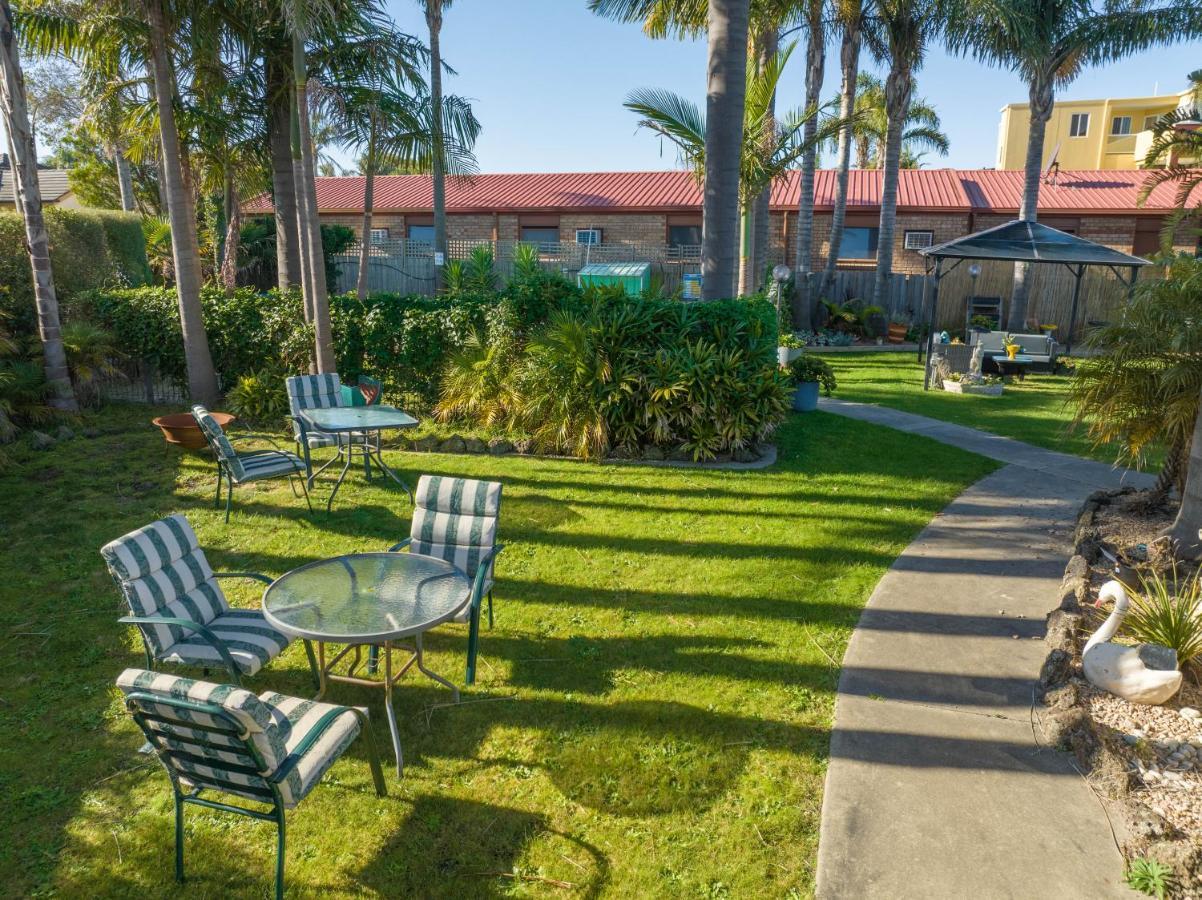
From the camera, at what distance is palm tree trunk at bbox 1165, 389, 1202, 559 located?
5.91 m

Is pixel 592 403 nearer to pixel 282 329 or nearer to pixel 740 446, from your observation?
pixel 740 446

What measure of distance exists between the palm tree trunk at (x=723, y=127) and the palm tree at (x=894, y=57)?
583 inches

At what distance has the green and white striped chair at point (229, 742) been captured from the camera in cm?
295

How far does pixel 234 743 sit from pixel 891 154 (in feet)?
81.0

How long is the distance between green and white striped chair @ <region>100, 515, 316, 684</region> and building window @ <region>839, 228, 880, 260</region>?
2948 cm

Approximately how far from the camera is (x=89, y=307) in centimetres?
1318

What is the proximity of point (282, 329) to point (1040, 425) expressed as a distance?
12.2 metres

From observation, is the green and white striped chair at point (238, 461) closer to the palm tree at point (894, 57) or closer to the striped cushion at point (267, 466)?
the striped cushion at point (267, 466)

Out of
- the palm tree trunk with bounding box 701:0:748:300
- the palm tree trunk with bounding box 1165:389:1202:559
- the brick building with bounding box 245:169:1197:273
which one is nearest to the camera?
the palm tree trunk with bounding box 1165:389:1202:559

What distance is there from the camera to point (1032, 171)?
21234mm

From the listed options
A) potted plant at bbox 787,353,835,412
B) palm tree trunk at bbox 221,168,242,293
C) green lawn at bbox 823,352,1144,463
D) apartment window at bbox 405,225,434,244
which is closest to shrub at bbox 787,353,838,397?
potted plant at bbox 787,353,835,412

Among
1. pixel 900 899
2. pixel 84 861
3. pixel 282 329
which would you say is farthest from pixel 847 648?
pixel 282 329

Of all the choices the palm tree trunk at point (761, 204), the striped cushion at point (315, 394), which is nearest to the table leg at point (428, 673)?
the striped cushion at point (315, 394)

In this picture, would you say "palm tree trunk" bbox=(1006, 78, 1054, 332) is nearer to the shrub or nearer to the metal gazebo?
the metal gazebo
